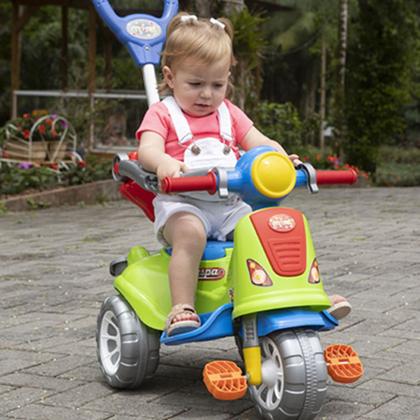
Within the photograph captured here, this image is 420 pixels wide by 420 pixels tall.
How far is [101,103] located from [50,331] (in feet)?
31.1

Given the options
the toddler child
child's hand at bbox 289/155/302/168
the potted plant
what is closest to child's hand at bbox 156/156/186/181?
the toddler child

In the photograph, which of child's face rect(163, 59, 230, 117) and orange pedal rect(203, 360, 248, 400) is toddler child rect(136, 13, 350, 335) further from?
orange pedal rect(203, 360, 248, 400)

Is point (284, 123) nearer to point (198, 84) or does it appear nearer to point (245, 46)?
point (245, 46)

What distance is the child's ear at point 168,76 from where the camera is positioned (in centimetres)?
392

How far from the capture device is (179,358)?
4.38 metres

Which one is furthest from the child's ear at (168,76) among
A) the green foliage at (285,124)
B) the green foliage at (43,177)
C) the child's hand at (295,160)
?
the green foliage at (285,124)

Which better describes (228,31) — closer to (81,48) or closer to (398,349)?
(398,349)

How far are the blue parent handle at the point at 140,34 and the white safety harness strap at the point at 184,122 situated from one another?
686mm

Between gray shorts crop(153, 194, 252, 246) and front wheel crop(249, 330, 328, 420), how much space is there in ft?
1.76

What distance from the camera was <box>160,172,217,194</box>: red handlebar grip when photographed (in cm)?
335

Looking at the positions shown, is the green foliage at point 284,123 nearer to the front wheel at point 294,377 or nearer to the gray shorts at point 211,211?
the gray shorts at point 211,211

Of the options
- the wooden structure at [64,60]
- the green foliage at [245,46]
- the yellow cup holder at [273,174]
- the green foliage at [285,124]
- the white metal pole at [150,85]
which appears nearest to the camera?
the yellow cup holder at [273,174]

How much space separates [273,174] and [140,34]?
1.51 metres

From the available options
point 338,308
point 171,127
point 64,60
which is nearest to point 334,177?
point 338,308
